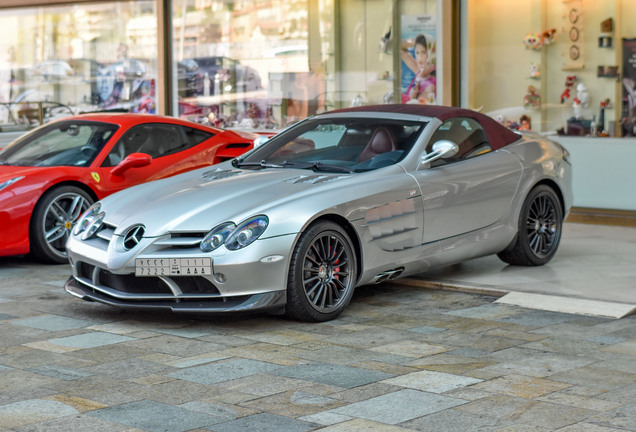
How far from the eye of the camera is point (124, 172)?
9.29 metres

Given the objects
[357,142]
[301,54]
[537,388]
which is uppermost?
[301,54]

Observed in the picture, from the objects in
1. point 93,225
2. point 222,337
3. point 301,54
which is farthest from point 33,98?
point 222,337

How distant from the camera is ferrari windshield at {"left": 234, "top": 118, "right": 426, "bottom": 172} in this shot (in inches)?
288

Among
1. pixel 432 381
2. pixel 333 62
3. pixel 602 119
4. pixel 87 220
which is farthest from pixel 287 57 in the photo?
pixel 432 381

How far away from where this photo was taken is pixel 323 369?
211 inches

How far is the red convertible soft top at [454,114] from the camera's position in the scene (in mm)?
7812

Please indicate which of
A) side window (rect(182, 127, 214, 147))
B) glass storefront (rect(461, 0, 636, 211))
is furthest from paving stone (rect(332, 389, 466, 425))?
glass storefront (rect(461, 0, 636, 211))

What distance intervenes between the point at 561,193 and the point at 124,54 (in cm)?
902

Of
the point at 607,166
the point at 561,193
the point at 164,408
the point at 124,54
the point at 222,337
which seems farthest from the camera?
the point at 124,54

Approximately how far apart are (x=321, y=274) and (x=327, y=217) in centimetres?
36

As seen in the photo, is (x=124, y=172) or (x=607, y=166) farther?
(x=607, y=166)

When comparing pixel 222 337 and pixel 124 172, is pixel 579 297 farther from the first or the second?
pixel 124 172

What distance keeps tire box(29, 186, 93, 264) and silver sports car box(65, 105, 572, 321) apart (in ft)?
5.72

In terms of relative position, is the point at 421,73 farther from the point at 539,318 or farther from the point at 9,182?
the point at 539,318
